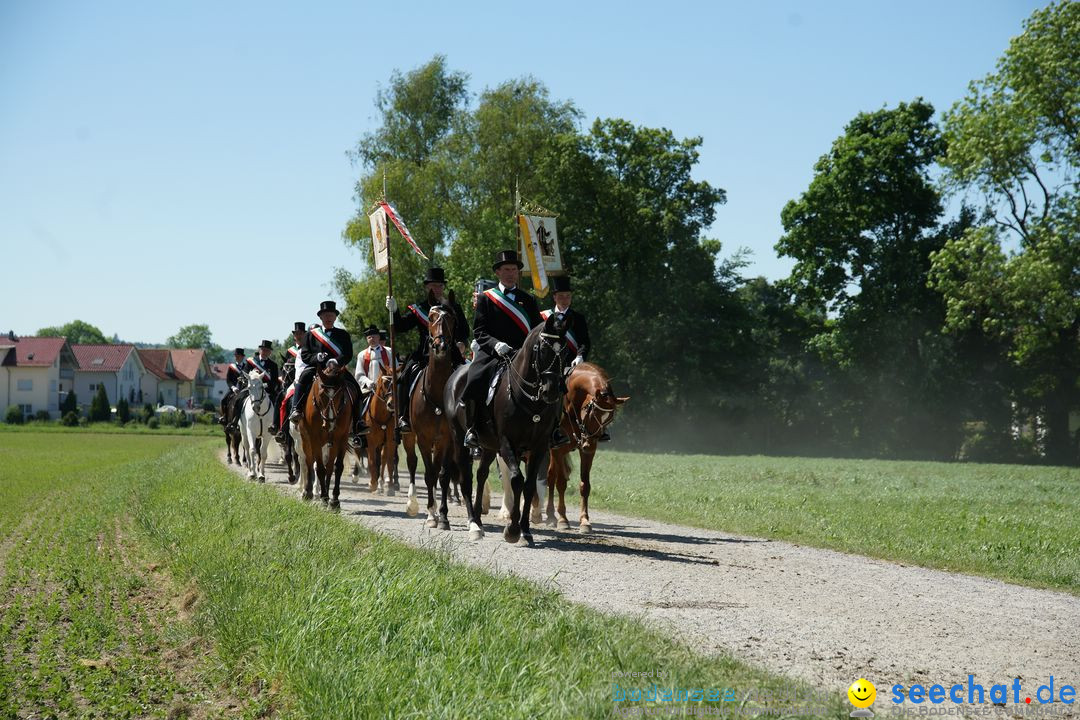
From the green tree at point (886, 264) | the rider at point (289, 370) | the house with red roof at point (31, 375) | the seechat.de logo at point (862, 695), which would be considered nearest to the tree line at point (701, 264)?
the green tree at point (886, 264)

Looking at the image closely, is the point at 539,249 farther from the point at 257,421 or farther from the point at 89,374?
the point at 89,374

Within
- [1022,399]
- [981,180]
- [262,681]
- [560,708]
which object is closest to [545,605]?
[262,681]

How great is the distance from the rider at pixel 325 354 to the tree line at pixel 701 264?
108ft

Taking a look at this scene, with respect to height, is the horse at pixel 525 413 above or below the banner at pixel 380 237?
below

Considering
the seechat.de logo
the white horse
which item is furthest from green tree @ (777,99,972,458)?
the seechat.de logo

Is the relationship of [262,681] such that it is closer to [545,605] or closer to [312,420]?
[545,605]

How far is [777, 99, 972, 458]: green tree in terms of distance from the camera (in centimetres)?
5109

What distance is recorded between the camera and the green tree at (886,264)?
168 feet

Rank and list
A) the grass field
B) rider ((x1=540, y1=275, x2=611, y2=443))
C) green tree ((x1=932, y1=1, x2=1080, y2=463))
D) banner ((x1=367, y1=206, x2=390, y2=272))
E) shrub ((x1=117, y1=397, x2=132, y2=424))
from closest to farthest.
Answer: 1. the grass field
2. rider ((x1=540, y1=275, x2=611, y2=443))
3. banner ((x1=367, y1=206, x2=390, y2=272))
4. green tree ((x1=932, y1=1, x2=1080, y2=463))
5. shrub ((x1=117, y1=397, x2=132, y2=424))

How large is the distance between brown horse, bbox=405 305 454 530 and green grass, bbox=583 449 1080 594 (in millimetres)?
3944

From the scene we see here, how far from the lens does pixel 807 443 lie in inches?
2493

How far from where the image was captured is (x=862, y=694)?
5.19 meters

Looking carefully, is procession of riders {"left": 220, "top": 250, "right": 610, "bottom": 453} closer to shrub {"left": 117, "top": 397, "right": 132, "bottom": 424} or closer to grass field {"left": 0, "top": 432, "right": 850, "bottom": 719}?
grass field {"left": 0, "top": 432, "right": 850, "bottom": 719}

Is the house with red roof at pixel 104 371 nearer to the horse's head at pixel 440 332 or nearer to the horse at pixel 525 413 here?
the horse's head at pixel 440 332
